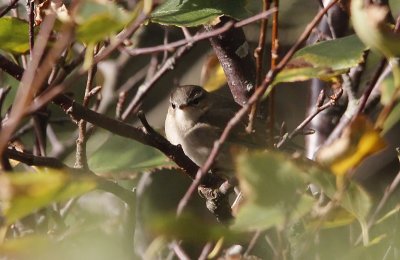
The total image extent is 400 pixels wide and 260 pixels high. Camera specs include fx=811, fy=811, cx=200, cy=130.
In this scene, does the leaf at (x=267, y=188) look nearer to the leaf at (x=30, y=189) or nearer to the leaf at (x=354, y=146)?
the leaf at (x=354, y=146)

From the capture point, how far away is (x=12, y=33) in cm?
145

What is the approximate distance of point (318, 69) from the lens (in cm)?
119

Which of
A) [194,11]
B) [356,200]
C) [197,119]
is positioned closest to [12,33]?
[194,11]

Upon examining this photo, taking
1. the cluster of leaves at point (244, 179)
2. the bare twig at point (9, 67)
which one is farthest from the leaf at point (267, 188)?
the bare twig at point (9, 67)

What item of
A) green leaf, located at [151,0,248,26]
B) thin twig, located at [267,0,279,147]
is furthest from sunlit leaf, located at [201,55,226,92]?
thin twig, located at [267,0,279,147]

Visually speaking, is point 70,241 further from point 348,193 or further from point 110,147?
point 110,147

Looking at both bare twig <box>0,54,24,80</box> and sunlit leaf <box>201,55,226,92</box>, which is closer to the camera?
bare twig <box>0,54,24,80</box>

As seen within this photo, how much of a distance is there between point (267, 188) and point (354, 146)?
0.14m

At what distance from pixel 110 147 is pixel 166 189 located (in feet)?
3.56

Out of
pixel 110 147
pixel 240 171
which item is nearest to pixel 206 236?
pixel 240 171

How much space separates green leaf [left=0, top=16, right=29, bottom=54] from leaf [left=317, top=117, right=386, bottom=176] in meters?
0.70

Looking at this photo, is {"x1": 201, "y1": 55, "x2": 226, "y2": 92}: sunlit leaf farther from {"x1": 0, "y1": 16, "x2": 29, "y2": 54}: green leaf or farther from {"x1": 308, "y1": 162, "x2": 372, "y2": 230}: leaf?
{"x1": 308, "y1": 162, "x2": 372, "y2": 230}: leaf

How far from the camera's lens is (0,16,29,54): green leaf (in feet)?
4.73

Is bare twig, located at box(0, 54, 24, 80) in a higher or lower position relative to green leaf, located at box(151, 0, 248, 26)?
higher
